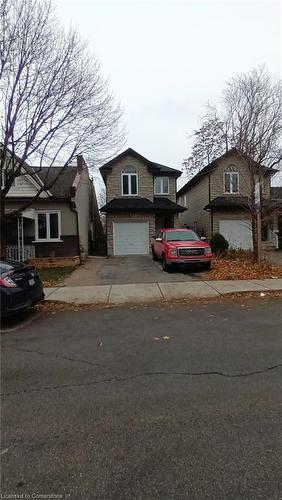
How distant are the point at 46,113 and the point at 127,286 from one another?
721 centimetres

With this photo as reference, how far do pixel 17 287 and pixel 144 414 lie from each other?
17.1 ft

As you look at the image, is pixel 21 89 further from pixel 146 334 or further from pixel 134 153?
pixel 134 153

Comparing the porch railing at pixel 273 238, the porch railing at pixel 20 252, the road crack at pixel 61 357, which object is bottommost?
the road crack at pixel 61 357

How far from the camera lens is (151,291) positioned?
1157 centimetres

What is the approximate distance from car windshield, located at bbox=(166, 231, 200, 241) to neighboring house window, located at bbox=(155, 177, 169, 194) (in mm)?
11325

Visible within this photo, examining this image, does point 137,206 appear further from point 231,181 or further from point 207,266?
point 207,266

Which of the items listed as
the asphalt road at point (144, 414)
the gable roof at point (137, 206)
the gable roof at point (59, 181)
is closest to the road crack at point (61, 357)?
the asphalt road at point (144, 414)

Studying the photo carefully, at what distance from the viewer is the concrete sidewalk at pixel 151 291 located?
35.1ft

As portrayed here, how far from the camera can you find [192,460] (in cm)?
298

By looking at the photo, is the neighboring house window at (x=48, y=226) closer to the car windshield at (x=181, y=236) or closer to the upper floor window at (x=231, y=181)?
the car windshield at (x=181, y=236)

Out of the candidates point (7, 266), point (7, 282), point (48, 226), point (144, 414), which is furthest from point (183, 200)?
point (144, 414)

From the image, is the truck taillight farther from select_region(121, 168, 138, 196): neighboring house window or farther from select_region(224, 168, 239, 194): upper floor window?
select_region(224, 168, 239, 194): upper floor window

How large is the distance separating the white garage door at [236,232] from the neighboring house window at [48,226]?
11.5 metres

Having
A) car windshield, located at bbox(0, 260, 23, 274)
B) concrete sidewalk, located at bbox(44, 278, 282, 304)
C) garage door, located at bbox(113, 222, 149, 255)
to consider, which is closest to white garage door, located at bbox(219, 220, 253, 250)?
garage door, located at bbox(113, 222, 149, 255)
